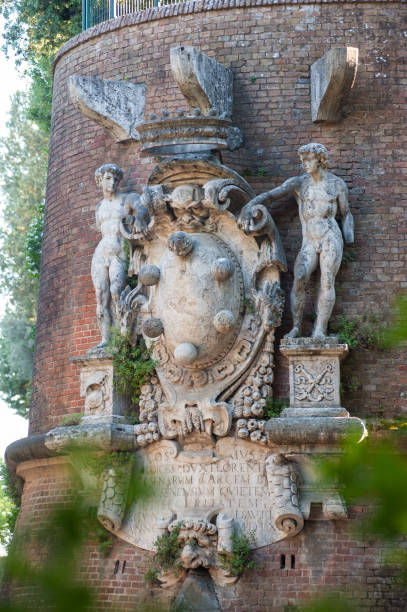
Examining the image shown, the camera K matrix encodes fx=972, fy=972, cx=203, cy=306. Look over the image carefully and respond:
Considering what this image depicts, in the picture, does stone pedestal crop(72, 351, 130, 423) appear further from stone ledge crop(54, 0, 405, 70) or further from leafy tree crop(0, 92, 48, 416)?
leafy tree crop(0, 92, 48, 416)

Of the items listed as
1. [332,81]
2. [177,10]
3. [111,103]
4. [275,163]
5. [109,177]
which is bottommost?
[109,177]

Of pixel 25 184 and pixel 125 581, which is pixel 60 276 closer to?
pixel 125 581

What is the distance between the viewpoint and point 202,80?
948 centimetres

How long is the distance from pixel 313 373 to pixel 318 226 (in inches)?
54.6

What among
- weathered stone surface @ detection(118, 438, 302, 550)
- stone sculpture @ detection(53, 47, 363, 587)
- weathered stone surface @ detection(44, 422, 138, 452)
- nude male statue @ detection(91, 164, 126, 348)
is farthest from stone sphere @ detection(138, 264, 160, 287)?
weathered stone surface @ detection(118, 438, 302, 550)

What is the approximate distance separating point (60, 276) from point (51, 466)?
2.08 meters

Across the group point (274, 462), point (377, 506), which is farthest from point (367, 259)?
point (377, 506)

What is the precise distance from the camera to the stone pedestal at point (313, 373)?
845 cm

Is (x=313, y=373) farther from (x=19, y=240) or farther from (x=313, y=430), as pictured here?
(x=19, y=240)

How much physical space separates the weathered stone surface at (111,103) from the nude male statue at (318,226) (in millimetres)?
1902

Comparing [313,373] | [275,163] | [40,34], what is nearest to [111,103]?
[275,163]

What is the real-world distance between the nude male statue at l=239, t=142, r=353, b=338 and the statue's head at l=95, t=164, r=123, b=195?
5.02ft

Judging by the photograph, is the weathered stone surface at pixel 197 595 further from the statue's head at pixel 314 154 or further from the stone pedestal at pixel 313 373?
the statue's head at pixel 314 154

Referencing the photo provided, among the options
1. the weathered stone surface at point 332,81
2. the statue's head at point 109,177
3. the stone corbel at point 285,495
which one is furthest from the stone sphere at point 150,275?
the weathered stone surface at point 332,81
